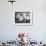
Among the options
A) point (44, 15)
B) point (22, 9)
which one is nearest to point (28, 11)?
point (22, 9)

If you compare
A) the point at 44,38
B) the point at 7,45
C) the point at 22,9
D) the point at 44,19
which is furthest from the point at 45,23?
the point at 7,45

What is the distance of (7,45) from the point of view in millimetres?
3867

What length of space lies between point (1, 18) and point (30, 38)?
3.51 feet

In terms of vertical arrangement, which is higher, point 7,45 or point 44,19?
point 44,19

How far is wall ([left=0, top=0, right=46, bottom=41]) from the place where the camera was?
435 centimetres

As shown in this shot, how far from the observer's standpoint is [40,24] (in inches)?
171

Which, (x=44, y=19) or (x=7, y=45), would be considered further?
(x=44, y=19)

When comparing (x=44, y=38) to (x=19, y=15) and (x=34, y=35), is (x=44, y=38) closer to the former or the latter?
(x=34, y=35)

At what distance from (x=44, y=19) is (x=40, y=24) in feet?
A: 0.64

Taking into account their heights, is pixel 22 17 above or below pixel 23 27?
above

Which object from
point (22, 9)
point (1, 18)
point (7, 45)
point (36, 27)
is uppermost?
point (22, 9)

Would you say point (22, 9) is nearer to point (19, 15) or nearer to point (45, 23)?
point (19, 15)

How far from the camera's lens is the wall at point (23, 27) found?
14.3 feet

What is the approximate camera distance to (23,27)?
438cm
